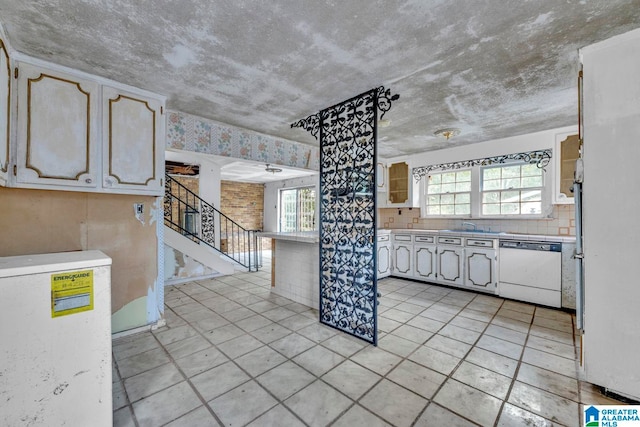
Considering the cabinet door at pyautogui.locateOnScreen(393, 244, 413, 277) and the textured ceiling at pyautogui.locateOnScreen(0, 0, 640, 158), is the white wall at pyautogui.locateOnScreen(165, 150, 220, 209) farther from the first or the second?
the cabinet door at pyautogui.locateOnScreen(393, 244, 413, 277)

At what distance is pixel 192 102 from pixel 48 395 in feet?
8.52

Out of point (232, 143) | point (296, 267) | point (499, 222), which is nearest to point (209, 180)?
point (232, 143)

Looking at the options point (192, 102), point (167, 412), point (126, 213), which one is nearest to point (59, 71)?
point (192, 102)

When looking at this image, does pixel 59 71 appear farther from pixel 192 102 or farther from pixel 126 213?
pixel 126 213

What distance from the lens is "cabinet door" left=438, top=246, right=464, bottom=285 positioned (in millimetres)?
4113

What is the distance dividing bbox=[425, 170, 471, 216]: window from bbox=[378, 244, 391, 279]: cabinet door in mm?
1136

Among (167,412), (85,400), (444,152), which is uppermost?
(444,152)

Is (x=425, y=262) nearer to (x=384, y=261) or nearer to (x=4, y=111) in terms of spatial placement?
(x=384, y=261)

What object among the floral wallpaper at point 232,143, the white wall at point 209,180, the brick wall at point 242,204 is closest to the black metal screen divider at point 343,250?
the floral wallpaper at point 232,143

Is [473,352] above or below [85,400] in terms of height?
below

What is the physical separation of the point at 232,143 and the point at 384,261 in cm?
312

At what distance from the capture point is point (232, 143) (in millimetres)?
3586

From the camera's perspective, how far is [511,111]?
315 centimetres

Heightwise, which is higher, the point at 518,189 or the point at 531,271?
the point at 518,189
